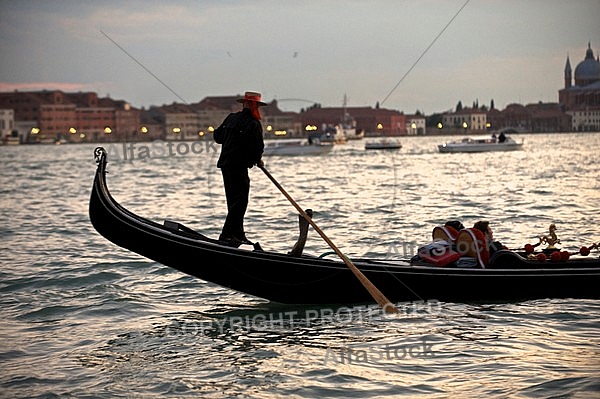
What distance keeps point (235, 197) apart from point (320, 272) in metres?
0.81

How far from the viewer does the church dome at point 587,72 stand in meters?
117

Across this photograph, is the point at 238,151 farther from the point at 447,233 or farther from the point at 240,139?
the point at 447,233

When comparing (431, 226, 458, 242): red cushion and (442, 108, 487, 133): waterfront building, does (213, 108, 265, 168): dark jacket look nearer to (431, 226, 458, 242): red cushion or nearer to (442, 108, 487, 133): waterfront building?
(431, 226, 458, 242): red cushion

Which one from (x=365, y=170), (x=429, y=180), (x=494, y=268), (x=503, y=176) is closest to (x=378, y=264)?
(x=494, y=268)

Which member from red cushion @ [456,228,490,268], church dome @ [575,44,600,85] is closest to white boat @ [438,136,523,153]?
red cushion @ [456,228,490,268]

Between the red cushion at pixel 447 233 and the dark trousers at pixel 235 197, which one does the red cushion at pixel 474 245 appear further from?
the dark trousers at pixel 235 197

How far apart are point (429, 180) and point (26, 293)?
75.3ft

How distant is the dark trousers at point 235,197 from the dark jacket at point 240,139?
2.9 inches

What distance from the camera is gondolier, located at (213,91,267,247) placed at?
22.3 feet

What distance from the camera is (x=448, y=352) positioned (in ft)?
19.9

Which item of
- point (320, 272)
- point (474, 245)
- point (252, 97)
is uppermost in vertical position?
point (252, 97)

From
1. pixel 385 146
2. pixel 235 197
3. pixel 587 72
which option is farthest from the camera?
pixel 587 72

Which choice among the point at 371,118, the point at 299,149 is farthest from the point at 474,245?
the point at 371,118

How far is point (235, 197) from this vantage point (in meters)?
6.93
